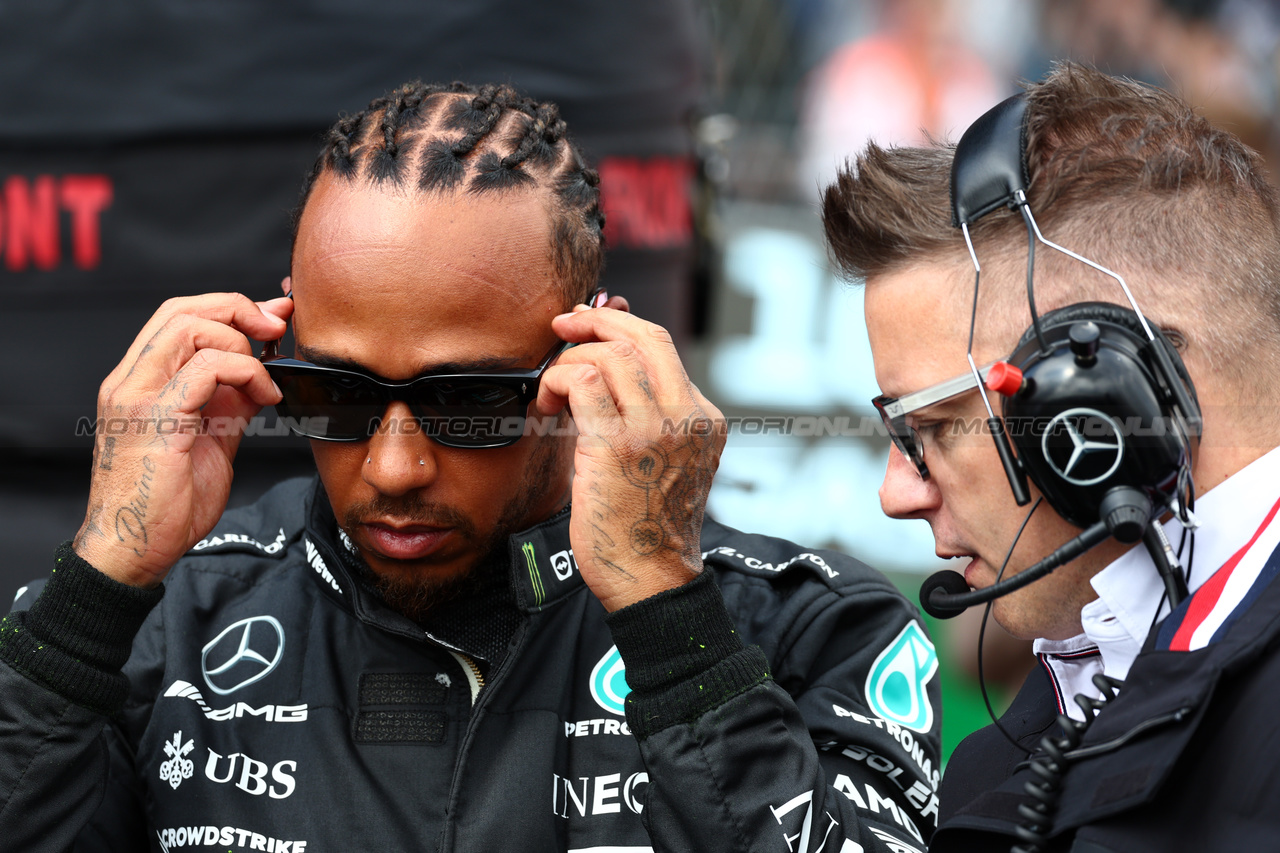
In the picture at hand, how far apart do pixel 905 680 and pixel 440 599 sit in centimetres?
77

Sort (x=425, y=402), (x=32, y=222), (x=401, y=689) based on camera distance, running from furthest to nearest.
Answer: (x=32, y=222) < (x=401, y=689) < (x=425, y=402)

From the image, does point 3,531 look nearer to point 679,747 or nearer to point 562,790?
point 562,790

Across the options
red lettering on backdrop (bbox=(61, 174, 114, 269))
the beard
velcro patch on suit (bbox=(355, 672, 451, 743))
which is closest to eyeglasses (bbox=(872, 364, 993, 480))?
the beard

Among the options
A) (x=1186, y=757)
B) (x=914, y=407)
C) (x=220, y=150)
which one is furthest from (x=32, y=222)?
(x=1186, y=757)

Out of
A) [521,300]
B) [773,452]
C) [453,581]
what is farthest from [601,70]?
[773,452]

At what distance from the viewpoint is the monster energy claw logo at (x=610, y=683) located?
6.47ft

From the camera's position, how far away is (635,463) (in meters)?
1.76

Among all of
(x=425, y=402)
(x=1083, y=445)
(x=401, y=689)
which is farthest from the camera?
(x=401, y=689)

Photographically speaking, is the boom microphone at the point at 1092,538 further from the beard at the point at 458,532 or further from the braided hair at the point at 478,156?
the braided hair at the point at 478,156

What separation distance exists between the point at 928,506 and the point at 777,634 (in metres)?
0.41

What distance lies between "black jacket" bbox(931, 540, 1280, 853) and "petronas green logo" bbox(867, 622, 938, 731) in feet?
1.53

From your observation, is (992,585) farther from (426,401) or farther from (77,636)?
(77,636)

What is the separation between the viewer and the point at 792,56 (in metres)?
5.82

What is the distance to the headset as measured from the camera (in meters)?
1.41
